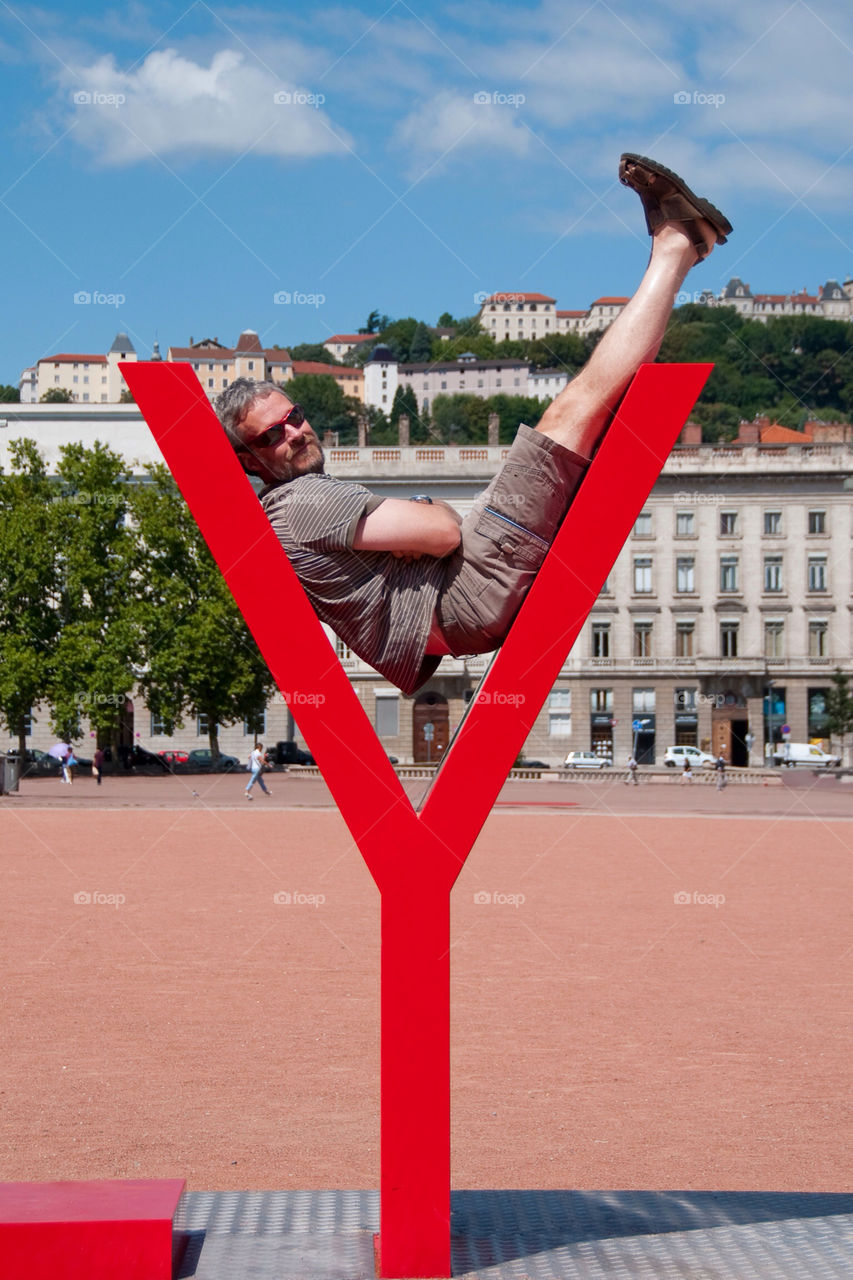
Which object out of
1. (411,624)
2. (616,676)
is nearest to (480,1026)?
(411,624)

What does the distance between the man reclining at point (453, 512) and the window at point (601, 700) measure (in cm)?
5206

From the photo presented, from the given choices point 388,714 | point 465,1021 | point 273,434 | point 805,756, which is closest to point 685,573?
point 805,756

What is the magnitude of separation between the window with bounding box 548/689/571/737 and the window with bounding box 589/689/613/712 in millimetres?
978

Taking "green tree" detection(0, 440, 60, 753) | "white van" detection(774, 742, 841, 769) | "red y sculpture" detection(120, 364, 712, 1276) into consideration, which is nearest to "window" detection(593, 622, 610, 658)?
"white van" detection(774, 742, 841, 769)

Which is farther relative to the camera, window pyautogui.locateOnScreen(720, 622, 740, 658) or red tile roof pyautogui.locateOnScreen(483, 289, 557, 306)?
red tile roof pyautogui.locateOnScreen(483, 289, 557, 306)

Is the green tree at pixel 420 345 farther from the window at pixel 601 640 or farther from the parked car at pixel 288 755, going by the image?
the parked car at pixel 288 755

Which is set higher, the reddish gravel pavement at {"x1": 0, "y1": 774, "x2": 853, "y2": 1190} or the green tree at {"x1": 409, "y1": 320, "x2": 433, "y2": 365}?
the green tree at {"x1": 409, "y1": 320, "x2": 433, "y2": 365}

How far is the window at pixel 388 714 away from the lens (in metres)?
55.0

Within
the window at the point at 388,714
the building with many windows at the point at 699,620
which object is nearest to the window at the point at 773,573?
the building with many windows at the point at 699,620

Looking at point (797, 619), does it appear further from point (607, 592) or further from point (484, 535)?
point (484, 535)

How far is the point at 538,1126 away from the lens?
6156 mm

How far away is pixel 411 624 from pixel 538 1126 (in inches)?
125

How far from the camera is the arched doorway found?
54.5 m

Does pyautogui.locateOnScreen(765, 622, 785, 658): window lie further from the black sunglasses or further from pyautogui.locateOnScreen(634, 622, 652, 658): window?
the black sunglasses
